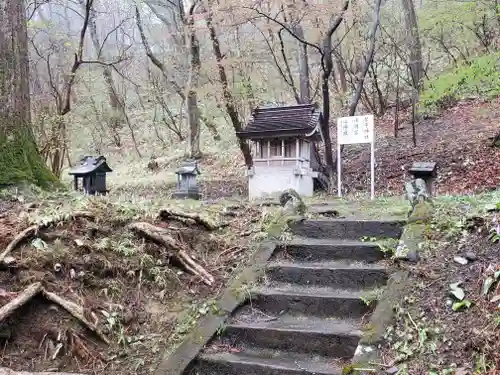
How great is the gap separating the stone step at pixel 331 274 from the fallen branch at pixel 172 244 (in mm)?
644

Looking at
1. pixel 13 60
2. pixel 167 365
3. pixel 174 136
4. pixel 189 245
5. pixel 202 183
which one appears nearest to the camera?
pixel 167 365

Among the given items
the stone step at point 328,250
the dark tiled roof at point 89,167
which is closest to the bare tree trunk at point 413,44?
the dark tiled roof at point 89,167

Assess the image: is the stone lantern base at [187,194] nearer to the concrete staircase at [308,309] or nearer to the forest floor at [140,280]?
the forest floor at [140,280]

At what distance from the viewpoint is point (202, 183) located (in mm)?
14914

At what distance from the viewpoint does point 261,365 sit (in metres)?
3.43

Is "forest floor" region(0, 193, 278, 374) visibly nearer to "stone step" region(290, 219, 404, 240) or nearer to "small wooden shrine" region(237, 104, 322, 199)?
"stone step" region(290, 219, 404, 240)

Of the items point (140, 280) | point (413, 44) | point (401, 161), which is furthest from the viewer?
point (413, 44)

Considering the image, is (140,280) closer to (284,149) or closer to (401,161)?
(284,149)

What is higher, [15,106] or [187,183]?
[15,106]

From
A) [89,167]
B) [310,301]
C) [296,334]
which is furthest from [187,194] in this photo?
[296,334]

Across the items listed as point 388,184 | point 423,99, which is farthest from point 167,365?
point 423,99

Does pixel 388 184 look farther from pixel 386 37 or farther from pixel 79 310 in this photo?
pixel 79 310

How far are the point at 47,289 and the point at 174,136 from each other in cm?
1956

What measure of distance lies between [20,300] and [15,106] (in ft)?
12.0
